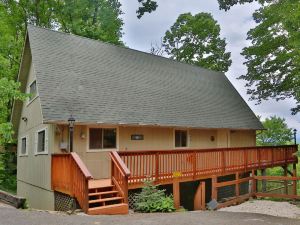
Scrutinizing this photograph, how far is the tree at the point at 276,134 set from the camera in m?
38.6

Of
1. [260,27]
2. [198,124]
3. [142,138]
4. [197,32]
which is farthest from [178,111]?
[197,32]

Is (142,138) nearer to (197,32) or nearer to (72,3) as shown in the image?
(72,3)

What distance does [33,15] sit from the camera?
2789 centimetres

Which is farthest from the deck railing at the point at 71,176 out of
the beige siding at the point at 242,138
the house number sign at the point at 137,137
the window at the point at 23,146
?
the beige siding at the point at 242,138

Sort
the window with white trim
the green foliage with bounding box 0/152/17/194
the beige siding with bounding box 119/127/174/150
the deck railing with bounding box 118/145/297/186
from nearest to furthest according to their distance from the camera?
the deck railing with bounding box 118/145/297/186
the beige siding with bounding box 119/127/174/150
the window with white trim
the green foliage with bounding box 0/152/17/194

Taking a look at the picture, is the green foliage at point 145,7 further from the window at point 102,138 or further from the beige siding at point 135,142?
the window at point 102,138

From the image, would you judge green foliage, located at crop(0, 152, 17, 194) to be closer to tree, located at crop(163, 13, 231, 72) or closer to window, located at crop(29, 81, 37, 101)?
window, located at crop(29, 81, 37, 101)

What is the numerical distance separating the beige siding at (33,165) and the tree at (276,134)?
28192 mm

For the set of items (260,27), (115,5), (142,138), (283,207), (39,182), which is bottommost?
(283,207)

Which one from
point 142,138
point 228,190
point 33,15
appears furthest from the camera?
point 33,15

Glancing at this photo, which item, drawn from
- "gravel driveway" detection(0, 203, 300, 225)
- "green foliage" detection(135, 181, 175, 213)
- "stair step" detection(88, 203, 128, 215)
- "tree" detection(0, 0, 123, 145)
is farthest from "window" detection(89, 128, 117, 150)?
"tree" detection(0, 0, 123, 145)

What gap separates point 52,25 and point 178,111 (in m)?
17.9

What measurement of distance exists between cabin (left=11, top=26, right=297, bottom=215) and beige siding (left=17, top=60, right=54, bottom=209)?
4 centimetres

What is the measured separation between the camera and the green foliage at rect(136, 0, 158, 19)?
9.61 metres
